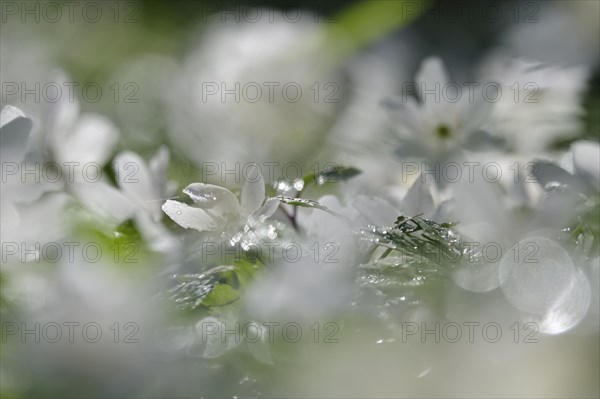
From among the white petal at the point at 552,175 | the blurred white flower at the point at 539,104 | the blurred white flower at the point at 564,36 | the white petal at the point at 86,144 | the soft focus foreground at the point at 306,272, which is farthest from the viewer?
the blurred white flower at the point at 564,36

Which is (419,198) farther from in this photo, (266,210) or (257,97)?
(257,97)

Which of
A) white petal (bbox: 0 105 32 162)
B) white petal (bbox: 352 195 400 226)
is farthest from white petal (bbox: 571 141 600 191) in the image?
white petal (bbox: 0 105 32 162)

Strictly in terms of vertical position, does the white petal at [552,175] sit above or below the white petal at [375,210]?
above

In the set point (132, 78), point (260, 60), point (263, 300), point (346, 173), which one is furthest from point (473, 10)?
point (263, 300)

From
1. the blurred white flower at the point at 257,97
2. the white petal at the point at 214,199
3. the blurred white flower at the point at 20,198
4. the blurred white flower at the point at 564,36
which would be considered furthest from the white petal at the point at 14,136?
the blurred white flower at the point at 564,36

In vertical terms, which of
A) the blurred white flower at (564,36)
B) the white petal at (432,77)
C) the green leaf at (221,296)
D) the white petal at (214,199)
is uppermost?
the blurred white flower at (564,36)

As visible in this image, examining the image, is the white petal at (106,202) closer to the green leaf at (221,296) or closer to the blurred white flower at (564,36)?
the green leaf at (221,296)

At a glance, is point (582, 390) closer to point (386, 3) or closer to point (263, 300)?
point (263, 300)

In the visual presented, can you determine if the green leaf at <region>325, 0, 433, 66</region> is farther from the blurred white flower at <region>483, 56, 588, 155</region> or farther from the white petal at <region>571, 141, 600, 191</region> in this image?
the white petal at <region>571, 141, 600, 191</region>

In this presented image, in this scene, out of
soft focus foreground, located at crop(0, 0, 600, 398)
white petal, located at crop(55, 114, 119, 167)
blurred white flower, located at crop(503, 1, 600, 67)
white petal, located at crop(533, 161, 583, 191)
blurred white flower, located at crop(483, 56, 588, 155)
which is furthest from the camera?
blurred white flower, located at crop(503, 1, 600, 67)
